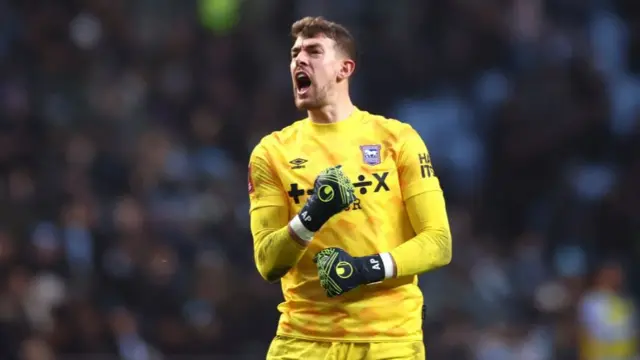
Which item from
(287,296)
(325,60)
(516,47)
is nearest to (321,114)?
(325,60)

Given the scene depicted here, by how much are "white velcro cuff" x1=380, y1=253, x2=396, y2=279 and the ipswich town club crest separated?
1.61ft

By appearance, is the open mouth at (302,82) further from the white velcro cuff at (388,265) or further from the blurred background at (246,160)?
the blurred background at (246,160)

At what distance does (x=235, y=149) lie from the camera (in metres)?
13.7

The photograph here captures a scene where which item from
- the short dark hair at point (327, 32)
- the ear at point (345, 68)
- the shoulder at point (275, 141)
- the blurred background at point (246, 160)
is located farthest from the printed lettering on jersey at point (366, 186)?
the blurred background at point (246, 160)

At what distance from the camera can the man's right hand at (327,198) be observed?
550cm

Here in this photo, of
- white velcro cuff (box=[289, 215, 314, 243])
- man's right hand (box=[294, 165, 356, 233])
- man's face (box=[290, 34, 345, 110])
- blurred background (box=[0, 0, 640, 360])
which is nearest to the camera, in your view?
man's right hand (box=[294, 165, 356, 233])

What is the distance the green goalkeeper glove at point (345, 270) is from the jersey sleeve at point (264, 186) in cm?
46

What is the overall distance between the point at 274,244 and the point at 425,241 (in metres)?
0.66

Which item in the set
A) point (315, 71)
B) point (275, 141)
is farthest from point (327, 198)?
point (315, 71)

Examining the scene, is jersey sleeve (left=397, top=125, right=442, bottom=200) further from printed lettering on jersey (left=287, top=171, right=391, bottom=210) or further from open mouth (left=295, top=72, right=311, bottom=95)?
open mouth (left=295, top=72, right=311, bottom=95)

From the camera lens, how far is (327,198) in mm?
5504

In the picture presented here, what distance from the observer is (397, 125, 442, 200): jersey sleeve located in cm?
591

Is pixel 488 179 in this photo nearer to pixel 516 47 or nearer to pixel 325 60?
pixel 516 47

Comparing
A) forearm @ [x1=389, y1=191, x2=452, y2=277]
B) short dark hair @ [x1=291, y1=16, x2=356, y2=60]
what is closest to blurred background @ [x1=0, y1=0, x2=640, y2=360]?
short dark hair @ [x1=291, y1=16, x2=356, y2=60]
